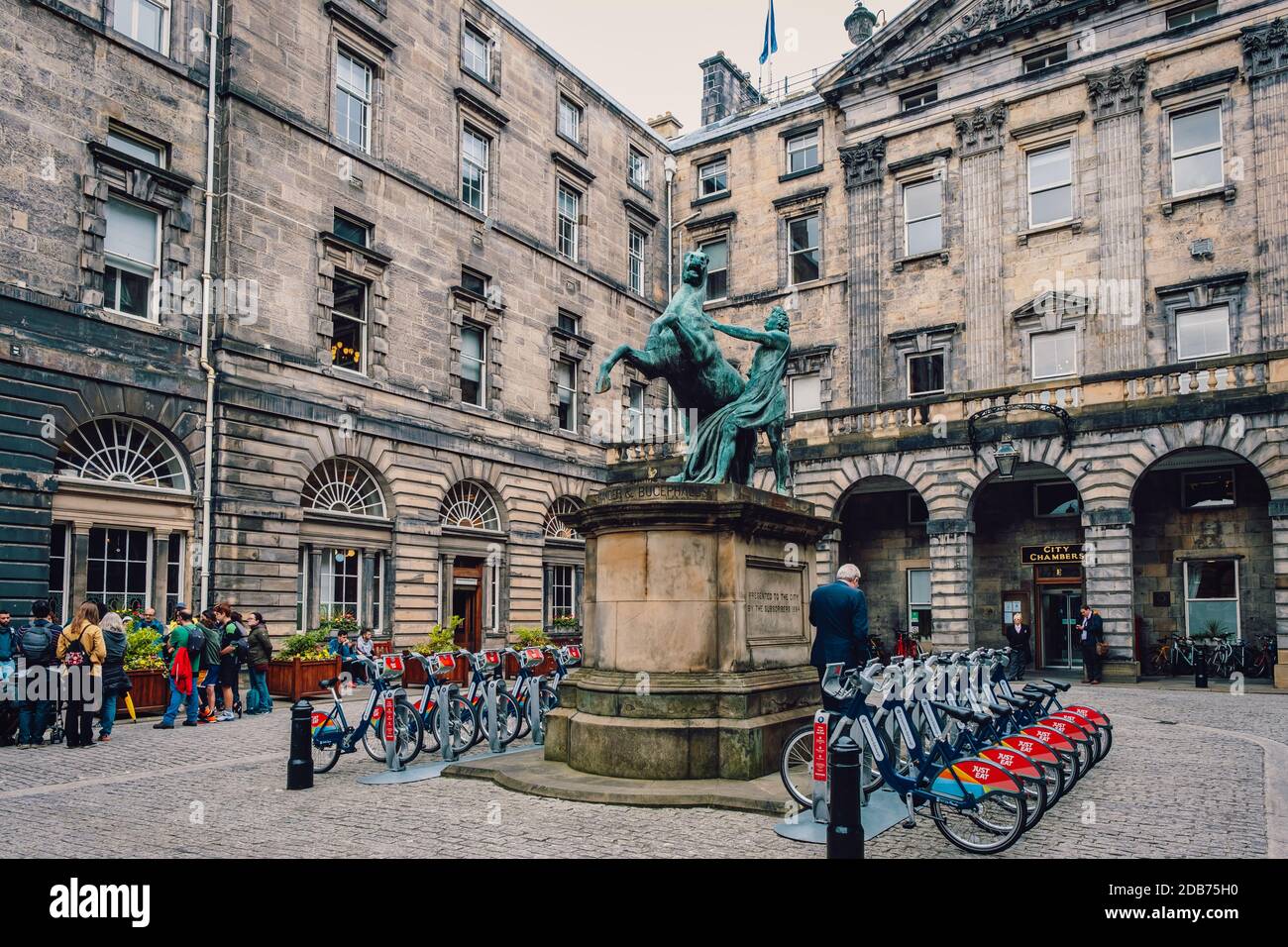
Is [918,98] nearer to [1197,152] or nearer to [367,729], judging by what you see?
[1197,152]

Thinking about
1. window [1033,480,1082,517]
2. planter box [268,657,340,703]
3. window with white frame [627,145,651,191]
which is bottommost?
planter box [268,657,340,703]

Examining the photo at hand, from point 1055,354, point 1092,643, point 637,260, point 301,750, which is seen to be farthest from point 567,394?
point 301,750

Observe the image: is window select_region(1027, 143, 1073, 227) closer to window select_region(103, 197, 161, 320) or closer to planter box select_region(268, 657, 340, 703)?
planter box select_region(268, 657, 340, 703)

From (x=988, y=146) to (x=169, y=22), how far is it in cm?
2230

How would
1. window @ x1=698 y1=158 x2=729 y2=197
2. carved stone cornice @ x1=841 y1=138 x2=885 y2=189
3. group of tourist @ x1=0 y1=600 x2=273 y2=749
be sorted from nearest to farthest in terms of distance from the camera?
group of tourist @ x1=0 y1=600 x2=273 y2=749 → carved stone cornice @ x1=841 y1=138 x2=885 y2=189 → window @ x1=698 y1=158 x2=729 y2=197

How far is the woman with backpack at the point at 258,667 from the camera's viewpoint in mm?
17000

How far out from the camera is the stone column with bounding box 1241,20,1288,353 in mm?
25156

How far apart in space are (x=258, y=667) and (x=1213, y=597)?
882 inches

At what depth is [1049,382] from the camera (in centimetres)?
2555

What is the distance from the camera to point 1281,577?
21.9 m

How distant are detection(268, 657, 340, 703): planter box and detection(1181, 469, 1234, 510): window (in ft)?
69.3

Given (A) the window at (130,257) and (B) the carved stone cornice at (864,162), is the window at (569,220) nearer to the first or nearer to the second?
(B) the carved stone cornice at (864,162)

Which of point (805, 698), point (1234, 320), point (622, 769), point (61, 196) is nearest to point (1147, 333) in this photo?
point (1234, 320)

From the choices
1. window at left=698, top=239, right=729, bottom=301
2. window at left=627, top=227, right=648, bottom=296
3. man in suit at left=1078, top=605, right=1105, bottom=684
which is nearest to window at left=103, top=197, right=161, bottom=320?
window at left=627, top=227, right=648, bottom=296
